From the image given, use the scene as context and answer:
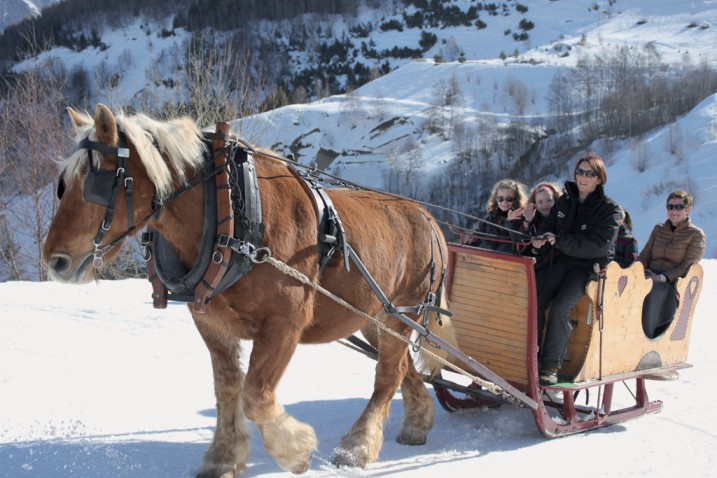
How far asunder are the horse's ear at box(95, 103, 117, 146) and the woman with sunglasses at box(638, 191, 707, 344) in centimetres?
443

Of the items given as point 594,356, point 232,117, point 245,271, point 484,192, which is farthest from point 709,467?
point 484,192

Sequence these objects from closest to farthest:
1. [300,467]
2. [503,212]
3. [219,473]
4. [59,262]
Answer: [59,262], [300,467], [219,473], [503,212]

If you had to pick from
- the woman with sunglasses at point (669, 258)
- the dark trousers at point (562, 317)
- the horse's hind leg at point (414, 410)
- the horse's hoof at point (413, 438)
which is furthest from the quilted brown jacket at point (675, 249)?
the horse's hoof at point (413, 438)

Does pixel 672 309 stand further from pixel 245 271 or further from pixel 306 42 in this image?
pixel 306 42

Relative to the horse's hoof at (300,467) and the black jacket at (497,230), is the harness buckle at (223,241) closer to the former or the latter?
the horse's hoof at (300,467)

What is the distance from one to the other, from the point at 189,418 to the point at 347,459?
1.58 meters

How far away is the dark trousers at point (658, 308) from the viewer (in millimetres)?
5605

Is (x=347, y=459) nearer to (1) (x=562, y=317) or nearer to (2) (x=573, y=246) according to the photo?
(1) (x=562, y=317)

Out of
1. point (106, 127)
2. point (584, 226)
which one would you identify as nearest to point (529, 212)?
point (584, 226)

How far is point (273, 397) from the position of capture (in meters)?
3.44

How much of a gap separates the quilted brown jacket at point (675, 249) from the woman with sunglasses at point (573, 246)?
3.88 ft

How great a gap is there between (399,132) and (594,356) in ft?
190

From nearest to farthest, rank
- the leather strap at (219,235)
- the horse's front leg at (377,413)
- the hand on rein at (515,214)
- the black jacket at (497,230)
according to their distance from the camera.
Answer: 1. the leather strap at (219,235)
2. the horse's front leg at (377,413)
3. the hand on rein at (515,214)
4. the black jacket at (497,230)

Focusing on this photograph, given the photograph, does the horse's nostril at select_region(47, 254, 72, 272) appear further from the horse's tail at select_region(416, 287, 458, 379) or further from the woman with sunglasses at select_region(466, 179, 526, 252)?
the woman with sunglasses at select_region(466, 179, 526, 252)
